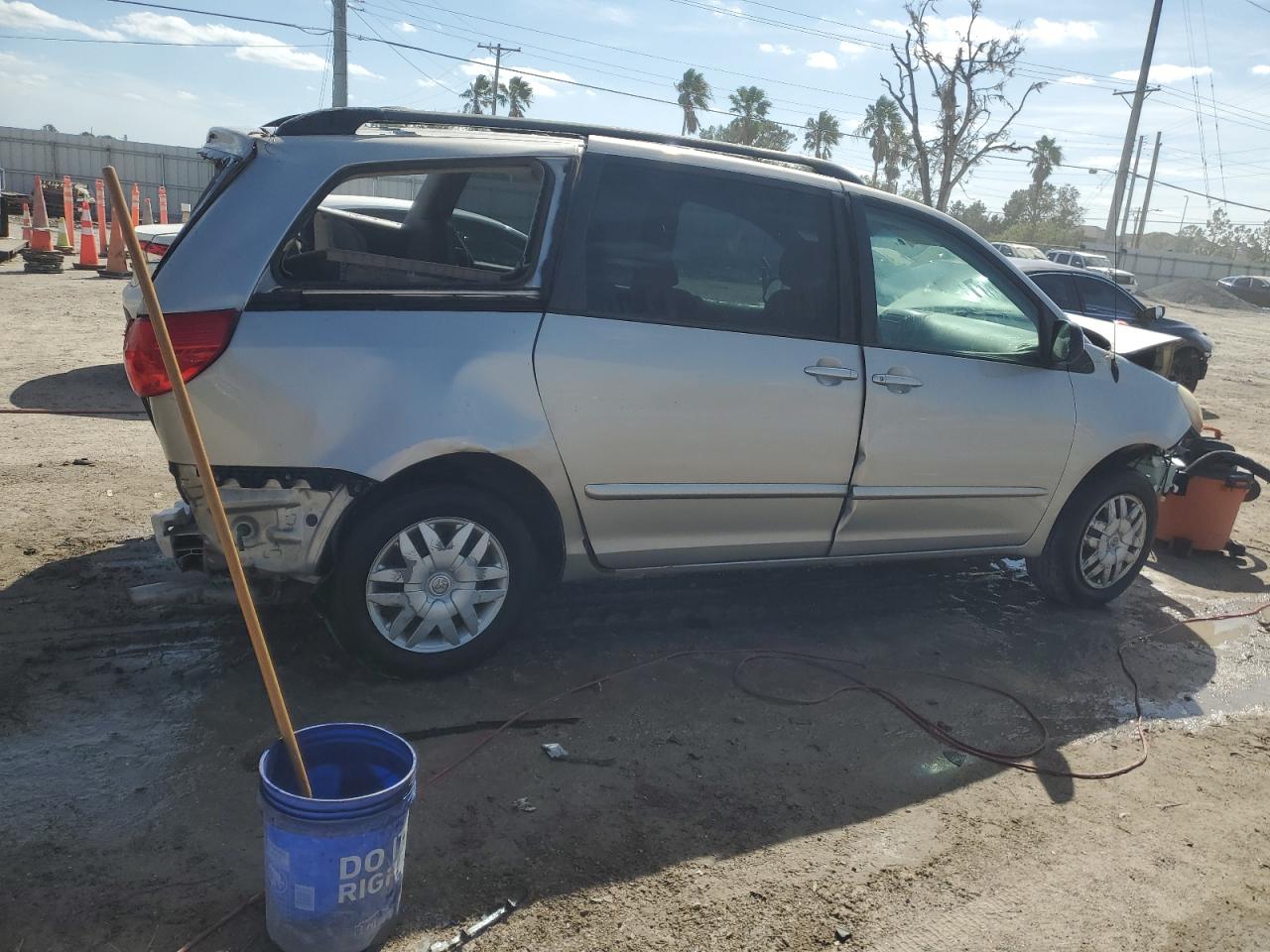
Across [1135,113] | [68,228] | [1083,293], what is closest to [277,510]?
[1083,293]

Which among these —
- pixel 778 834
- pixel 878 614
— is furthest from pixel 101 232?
pixel 778 834

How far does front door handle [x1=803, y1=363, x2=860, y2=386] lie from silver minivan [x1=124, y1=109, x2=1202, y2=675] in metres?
0.01

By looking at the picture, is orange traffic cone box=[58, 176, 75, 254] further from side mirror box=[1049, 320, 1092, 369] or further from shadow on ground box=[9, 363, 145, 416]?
side mirror box=[1049, 320, 1092, 369]

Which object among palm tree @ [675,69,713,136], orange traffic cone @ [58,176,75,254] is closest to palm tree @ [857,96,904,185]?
palm tree @ [675,69,713,136]

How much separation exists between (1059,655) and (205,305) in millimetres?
3970

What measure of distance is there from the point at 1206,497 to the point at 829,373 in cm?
370

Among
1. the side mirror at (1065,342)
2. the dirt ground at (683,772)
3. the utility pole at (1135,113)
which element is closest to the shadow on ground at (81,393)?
the dirt ground at (683,772)

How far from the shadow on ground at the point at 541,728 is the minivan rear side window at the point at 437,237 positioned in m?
1.49

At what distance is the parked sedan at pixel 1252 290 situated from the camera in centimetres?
4672

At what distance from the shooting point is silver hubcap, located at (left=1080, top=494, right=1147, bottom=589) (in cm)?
533

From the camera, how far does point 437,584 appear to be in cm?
381

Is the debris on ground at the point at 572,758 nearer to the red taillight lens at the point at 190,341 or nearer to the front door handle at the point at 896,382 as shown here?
the red taillight lens at the point at 190,341

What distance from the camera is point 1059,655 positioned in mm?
4906

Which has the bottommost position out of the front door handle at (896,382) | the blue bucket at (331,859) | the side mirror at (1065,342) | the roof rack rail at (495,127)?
the blue bucket at (331,859)
